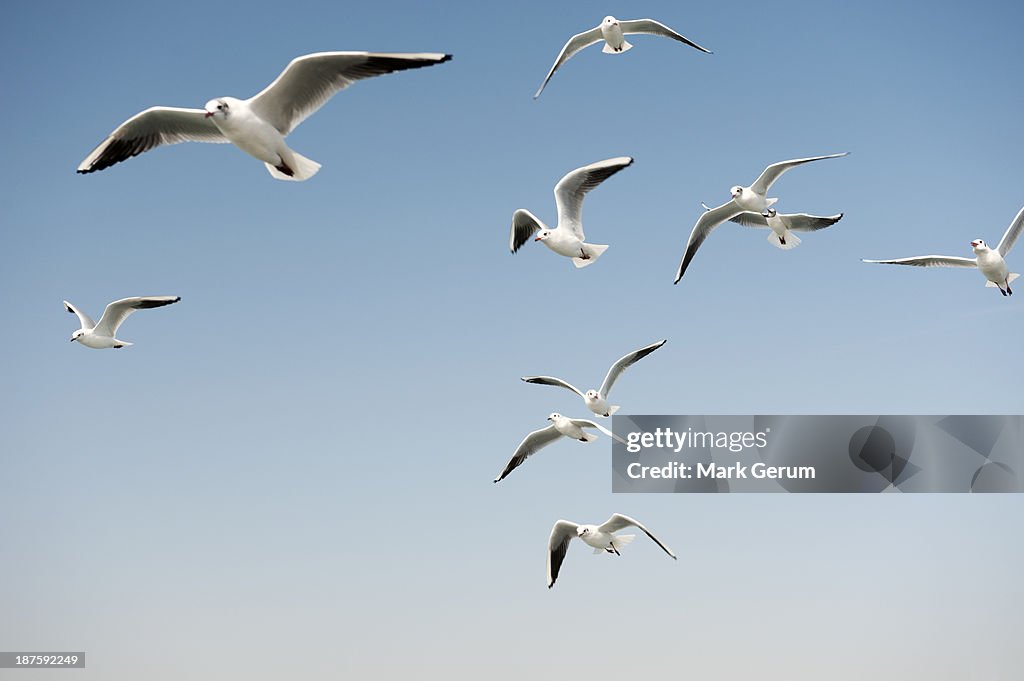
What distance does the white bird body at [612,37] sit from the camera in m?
13.5

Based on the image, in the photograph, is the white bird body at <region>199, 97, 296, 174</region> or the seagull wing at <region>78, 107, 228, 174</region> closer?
the white bird body at <region>199, 97, 296, 174</region>

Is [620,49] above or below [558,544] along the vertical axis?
above

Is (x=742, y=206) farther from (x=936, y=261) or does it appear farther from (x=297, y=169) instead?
(x=297, y=169)

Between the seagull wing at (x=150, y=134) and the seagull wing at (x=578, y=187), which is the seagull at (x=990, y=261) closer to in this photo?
the seagull wing at (x=578, y=187)

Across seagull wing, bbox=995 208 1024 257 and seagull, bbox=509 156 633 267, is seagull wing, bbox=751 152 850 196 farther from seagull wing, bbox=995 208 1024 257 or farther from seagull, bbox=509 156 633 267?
seagull wing, bbox=995 208 1024 257

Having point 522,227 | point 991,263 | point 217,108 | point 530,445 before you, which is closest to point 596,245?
point 522,227

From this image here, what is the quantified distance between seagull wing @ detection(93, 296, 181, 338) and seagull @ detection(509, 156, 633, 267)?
448 cm

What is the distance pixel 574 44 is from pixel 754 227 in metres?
3.42

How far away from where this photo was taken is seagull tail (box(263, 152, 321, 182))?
31.8 ft

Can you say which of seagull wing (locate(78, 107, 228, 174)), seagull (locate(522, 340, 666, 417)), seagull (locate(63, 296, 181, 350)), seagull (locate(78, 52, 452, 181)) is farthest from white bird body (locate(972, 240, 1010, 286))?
seagull (locate(63, 296, 181, 350))

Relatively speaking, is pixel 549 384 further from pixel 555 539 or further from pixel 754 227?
pixel 754 227

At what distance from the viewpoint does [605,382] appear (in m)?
13.3

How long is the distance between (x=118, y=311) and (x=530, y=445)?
538 centimetres

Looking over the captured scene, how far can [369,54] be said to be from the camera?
8680 millimetres
